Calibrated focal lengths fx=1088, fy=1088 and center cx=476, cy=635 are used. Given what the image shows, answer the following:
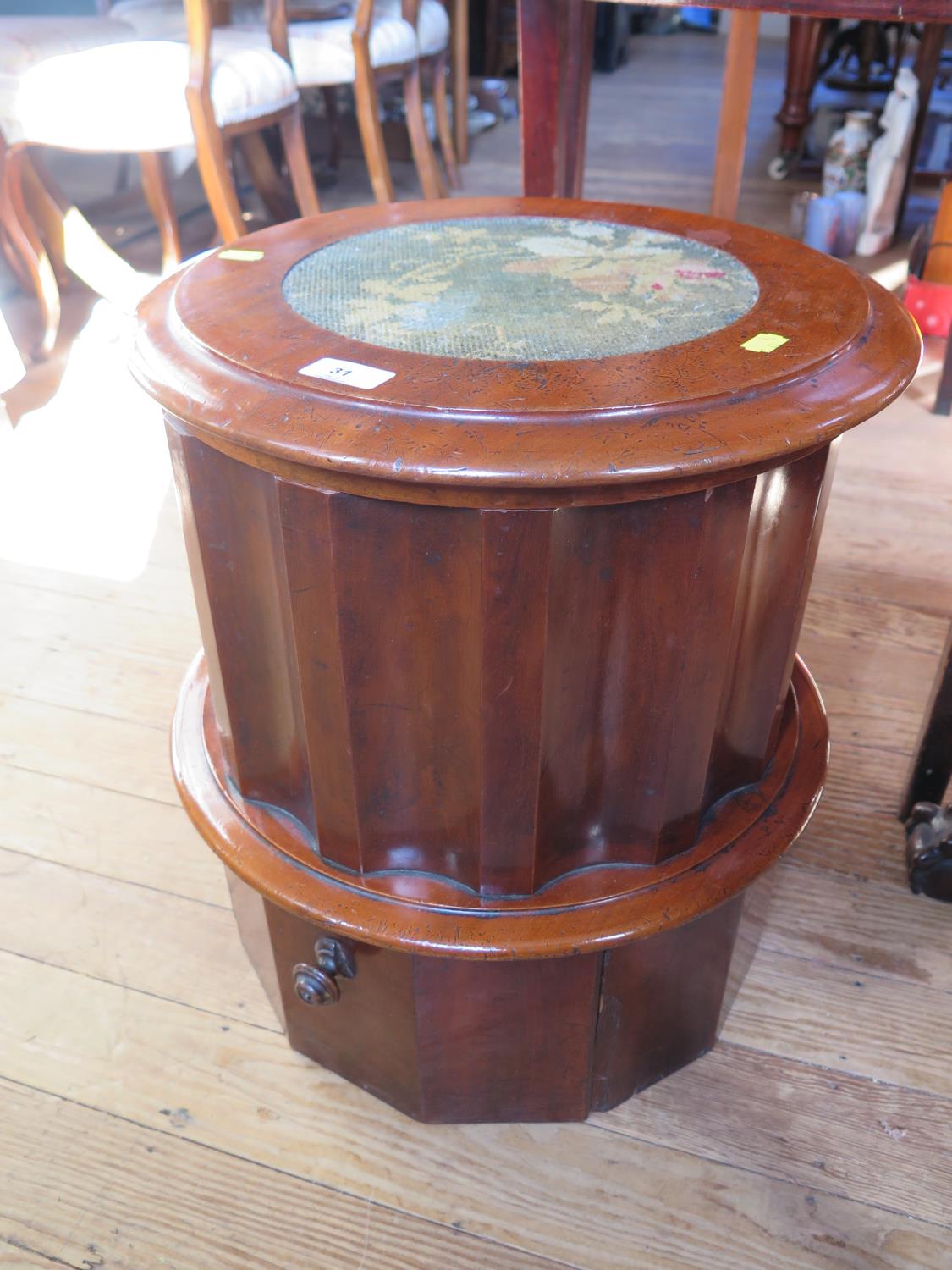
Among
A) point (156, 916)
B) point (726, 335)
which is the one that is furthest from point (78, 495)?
point (726, 335)

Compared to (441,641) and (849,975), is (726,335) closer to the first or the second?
(441,641)

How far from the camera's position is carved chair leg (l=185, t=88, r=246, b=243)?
2109mm

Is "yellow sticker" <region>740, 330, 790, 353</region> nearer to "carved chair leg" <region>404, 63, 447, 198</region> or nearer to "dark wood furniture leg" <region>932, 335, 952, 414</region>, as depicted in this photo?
"dark wood furniture leg" <region>932, 335, 952, 414</region>

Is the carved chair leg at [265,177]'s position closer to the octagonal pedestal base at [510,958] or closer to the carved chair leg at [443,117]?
the carved chair leg at [443,117]

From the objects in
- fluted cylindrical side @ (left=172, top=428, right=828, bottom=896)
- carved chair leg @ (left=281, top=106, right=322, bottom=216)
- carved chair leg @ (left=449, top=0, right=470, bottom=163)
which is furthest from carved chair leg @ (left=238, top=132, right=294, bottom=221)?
fluted cylindrical side @ (left=172, top=428, right=828, bottom=896)

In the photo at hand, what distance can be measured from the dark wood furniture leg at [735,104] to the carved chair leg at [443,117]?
1.39m

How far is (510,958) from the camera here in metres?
0.78

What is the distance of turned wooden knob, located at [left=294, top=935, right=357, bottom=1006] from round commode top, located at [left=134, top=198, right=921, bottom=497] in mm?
405

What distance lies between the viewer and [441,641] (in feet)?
2.29

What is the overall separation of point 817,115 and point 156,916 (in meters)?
4.48

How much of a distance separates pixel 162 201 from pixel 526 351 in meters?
1.95

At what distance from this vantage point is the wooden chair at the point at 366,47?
103 inches

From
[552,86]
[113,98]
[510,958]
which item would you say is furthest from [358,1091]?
[113,98]

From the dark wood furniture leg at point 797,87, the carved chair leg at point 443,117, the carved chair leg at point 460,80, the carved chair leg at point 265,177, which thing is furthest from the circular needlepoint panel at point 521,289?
the carved chair leg at point 460,80
